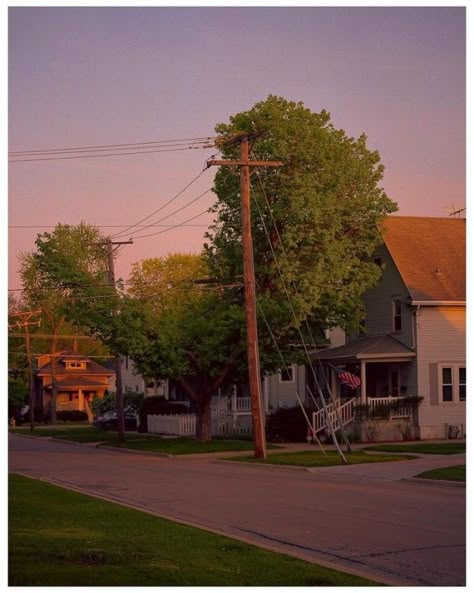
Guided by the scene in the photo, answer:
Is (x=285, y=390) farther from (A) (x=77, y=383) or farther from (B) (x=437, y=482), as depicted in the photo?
(A) (x=77, y=383)

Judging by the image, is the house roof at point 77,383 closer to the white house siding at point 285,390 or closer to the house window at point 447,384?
the white house siding at point 285,390

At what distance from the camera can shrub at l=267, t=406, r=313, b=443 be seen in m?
41.4

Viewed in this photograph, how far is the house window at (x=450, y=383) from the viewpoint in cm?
3988

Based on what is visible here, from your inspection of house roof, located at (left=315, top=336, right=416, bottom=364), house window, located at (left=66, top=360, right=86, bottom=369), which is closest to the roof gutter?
house roof, located at (left=315, top=336, right=416, bottom=364)

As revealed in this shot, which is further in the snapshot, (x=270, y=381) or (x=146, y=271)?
(x=146, y=271)

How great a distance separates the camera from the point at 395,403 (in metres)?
39.5

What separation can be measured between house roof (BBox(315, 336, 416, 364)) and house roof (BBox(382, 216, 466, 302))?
2.21 m

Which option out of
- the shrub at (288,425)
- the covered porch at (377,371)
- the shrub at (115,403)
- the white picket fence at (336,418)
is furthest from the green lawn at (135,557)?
the shrub at (115,403)

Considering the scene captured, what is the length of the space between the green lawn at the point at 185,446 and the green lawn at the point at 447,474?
12.9 meters

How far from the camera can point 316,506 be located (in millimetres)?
18594

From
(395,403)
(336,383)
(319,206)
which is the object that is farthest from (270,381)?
(319,206)

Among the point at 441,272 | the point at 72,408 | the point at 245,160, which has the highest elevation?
the point at 245,160

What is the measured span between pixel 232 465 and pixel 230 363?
7680mm

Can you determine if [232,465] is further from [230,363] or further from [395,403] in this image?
[395,403]
